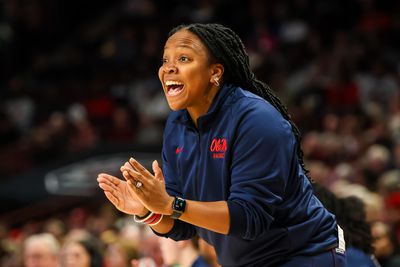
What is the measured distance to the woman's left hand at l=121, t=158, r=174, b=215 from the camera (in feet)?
9.94

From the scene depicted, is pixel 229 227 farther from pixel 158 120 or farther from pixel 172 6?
pixel 172 6

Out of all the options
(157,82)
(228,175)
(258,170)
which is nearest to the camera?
(258,170)

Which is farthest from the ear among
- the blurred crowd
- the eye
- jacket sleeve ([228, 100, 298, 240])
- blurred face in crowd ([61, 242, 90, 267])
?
the blurred crowd

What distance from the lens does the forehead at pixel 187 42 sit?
331 cm

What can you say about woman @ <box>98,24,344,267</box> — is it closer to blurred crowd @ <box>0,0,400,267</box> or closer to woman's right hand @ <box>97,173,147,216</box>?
woman's right hand @ <box>97,173,147,216</box>

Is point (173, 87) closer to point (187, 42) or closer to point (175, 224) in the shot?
point (187, 42)

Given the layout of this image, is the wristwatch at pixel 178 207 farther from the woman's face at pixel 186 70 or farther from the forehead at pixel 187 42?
the forehead at pixel 187 42

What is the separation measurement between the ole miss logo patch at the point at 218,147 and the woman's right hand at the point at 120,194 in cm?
35

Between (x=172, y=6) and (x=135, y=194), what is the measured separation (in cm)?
1126

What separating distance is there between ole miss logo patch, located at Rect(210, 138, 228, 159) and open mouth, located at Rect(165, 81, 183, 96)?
0.24 meters

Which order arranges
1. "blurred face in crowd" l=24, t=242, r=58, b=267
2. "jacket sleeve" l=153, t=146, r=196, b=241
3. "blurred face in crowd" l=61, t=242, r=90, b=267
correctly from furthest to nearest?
"blurred face in crowd" l=24, t=242, r=58, b=267 < "blurred face in crowd" l=61, t=242, r=90, b=267 < "jacket sleeve" l=153, t=146, r=196, b=241

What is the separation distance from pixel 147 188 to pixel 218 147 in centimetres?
39

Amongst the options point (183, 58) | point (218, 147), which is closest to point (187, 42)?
point (183, 58)

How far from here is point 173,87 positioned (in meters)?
3.35
